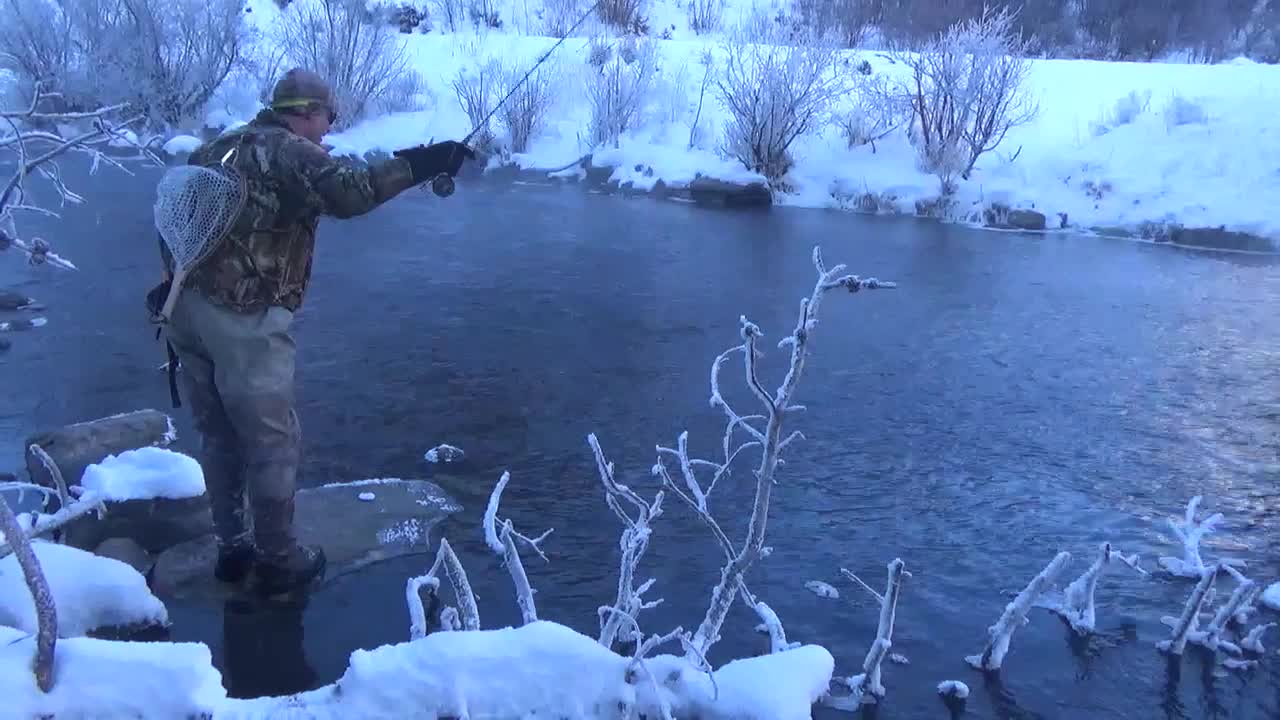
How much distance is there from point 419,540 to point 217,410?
1.12m

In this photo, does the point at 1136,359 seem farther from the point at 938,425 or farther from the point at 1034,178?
the point at 1034,178

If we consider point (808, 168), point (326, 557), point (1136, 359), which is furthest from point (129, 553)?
point (808, 168)

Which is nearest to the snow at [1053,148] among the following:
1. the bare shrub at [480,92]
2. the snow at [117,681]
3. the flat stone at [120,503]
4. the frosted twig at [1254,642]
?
the bare shrub at [480,92]

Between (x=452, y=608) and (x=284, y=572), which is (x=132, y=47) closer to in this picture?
(x=284, y=572)

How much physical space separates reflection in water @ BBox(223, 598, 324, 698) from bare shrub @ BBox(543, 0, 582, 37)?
2973 centimetres

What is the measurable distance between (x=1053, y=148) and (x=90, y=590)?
64.7 feet

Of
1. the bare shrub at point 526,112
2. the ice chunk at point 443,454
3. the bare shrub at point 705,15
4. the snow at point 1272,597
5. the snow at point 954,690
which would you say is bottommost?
the ice chunk at point 443,454

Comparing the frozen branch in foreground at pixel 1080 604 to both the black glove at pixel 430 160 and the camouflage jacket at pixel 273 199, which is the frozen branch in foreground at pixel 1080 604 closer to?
the black glove at pixel 430 160

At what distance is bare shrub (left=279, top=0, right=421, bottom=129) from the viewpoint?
79.9 feet

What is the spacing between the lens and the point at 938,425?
6820mm

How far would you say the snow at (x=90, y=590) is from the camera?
3.42 meters

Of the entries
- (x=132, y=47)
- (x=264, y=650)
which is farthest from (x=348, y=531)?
(x=132, y=47)

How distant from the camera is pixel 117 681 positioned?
242 cm

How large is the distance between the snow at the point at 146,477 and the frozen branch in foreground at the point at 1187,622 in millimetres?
3725
